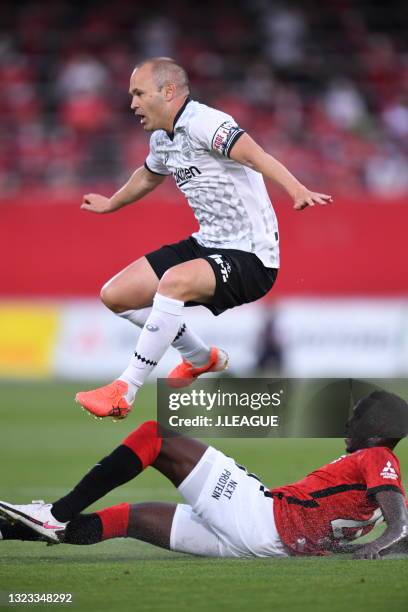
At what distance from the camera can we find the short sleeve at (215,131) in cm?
675

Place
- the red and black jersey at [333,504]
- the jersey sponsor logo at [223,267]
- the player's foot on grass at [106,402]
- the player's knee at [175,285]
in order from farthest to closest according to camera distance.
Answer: the jersey sponsor logo at [223,267] < the player's knee at [175,285] < the player's foot on grass at [106,402] < the red and black jersey at [333,504]

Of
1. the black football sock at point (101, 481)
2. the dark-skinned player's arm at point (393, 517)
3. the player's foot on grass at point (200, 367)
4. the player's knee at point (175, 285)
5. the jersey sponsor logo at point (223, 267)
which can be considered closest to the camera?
the dark-skinned player's arm at point (393, 517)

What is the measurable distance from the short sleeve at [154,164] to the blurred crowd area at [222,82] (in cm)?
1028

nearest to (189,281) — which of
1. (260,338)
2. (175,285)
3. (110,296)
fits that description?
(175,285)

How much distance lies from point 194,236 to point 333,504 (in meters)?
2.15

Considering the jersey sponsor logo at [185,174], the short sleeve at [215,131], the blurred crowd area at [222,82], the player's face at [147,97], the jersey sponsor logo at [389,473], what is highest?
the blurred crowd area at [222,82]

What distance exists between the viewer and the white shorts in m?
6.09

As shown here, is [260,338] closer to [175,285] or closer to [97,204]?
[97,204]

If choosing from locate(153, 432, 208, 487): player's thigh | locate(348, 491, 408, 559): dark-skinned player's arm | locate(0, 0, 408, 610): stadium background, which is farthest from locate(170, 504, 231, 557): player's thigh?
locate(0, 0, 408, 610): stadium background

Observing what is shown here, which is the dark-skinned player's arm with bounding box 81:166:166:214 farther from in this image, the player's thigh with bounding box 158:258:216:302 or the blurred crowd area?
the blurred crowd area

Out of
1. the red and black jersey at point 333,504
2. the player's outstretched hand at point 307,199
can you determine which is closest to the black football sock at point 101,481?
the red and black jersey at point 333,504

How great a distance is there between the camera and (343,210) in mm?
18281

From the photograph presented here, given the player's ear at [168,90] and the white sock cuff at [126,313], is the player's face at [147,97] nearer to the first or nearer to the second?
the player's ear at [168,90]

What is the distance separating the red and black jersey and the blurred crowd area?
11976mm
